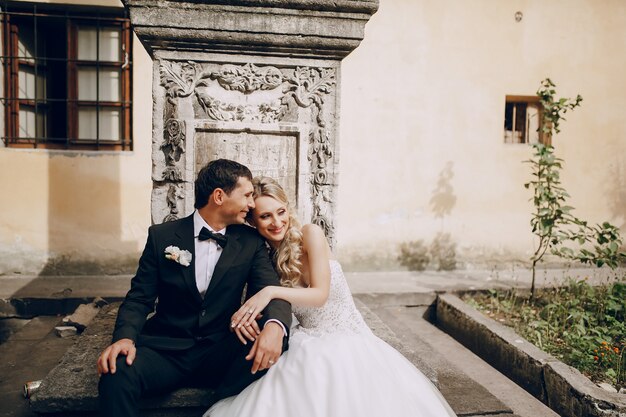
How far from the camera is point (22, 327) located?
5.16m

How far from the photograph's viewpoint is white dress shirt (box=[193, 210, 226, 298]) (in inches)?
114

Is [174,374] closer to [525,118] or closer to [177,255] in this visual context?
[177,255]

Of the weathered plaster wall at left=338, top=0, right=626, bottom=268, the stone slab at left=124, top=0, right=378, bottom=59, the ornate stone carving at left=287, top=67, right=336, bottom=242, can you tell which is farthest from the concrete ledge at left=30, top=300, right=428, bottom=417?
the weathered plaster wall at left=338, top=0, right=626, bottom=268

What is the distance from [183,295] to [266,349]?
0.55 m

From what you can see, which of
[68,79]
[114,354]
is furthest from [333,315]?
[68,79]

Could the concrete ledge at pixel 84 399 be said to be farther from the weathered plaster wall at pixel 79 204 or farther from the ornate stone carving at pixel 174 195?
the weathered plaster wall at pixel 79 204

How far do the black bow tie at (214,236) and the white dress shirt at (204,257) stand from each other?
0.12ft

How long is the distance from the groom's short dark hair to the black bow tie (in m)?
0.16

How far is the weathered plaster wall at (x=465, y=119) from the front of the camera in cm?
680

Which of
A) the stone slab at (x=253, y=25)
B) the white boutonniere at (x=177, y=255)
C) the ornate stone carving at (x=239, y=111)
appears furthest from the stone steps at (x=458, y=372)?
the stone slab at (x=253, y=25)

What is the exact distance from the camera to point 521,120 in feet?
24.0

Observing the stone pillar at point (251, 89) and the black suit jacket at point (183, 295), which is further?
the stone pillar at point (251, 89)

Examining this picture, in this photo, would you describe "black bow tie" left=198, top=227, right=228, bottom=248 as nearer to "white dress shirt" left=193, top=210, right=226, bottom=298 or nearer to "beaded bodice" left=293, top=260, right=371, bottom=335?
"white dress shirt" left=193, top=210, right=226, bottom=298

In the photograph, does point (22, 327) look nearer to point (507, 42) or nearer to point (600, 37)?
Answer: point (507, 42)
